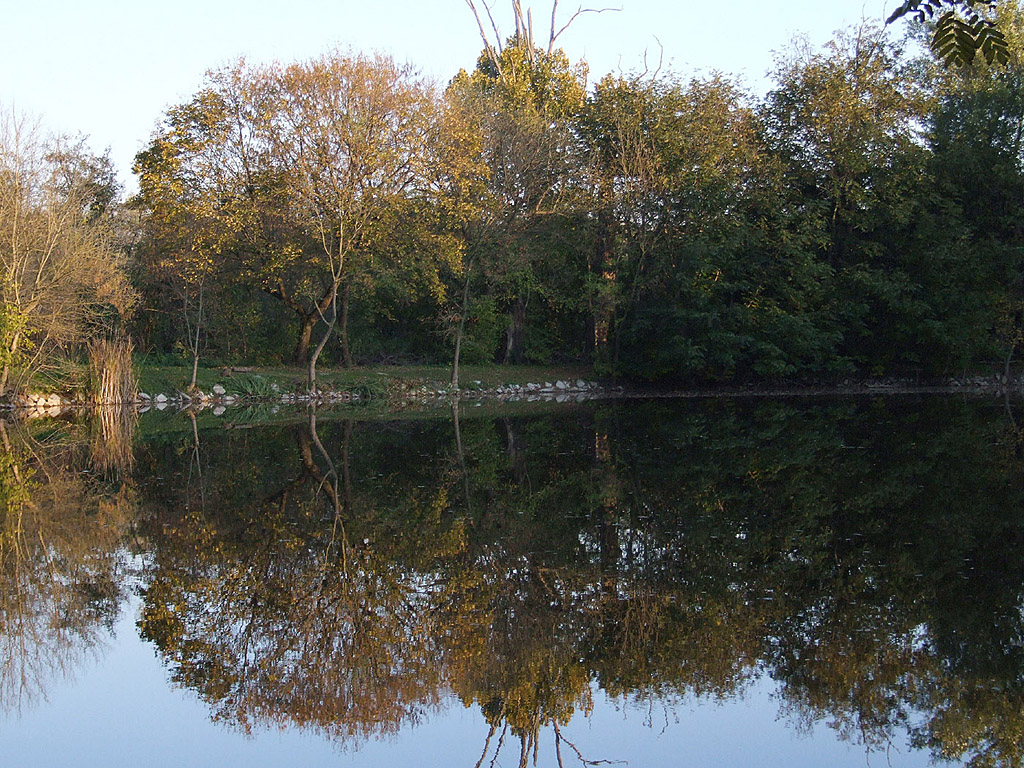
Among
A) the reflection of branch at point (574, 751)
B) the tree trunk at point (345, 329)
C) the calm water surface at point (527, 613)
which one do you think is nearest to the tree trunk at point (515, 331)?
the tree trunk at point (345, 329)

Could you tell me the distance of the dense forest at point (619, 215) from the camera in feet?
83.7

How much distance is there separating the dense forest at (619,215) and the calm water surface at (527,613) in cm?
1499

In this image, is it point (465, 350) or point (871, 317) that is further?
point (465, 350)

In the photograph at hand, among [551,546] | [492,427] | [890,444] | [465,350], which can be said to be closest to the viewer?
[551,546]

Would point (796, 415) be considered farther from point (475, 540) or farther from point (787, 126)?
point (475, 540)

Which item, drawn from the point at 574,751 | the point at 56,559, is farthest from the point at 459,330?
the point at 574,751

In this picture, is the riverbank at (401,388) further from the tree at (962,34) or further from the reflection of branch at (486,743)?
the tree at (962,34)

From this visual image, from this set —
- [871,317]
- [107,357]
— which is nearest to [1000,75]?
[871,317]

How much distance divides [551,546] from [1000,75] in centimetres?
2729

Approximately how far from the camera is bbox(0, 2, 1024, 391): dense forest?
Result: 25516mm

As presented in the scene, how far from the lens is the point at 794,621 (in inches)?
231

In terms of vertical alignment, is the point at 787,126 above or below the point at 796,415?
above

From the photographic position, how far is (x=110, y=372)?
22500 millimetres

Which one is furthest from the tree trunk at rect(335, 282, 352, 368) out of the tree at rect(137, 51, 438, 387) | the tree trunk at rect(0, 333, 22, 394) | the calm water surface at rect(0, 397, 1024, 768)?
the calm water surface at rect(0, 397, 1024, 768)
